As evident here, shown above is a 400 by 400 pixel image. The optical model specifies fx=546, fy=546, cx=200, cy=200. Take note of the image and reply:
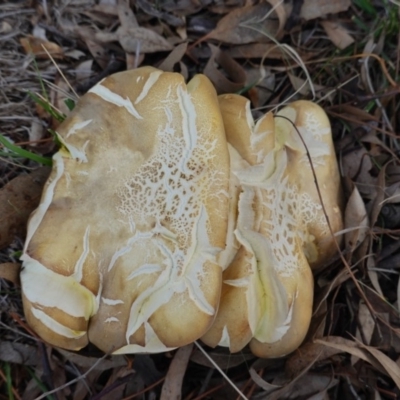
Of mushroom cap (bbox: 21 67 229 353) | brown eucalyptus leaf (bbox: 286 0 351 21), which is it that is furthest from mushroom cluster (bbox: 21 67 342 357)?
brown eucalyptus leaf (bbox: 286 0 351 21)

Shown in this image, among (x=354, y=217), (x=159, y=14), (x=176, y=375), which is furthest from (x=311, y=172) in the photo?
(x=159, y=14)

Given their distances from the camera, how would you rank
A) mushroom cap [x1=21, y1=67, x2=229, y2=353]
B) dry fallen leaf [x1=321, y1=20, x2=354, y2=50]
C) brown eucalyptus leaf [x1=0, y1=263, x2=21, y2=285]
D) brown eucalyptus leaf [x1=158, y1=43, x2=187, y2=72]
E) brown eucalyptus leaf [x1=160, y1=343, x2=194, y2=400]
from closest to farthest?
mushroom cap [x1=21, y1=67, x2=229, y2=353] → brown eucalyptus leaf [x1=0, y1=263, x2=21, y2=285] → brown eucalyptus leaf [x1=160, y1=343, x2=194, y2=400] → brown eucalyptus leaf [x1=158, y1=43, x2=187, y2=72] → dry fallen leaf [x1=321, y1=20, x2=354, y2=50]

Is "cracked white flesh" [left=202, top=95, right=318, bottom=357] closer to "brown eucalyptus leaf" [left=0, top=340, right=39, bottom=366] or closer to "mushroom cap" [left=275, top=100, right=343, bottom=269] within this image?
"mushroom cap" [left=275, top=100, right=343, bottom=269]

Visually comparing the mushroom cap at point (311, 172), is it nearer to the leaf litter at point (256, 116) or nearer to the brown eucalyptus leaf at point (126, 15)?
the leaf litter at point (256, 116)

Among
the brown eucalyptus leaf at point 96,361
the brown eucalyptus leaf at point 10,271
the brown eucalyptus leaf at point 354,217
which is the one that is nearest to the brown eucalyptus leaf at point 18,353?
the brown eucalyptus leaf at point 96,361

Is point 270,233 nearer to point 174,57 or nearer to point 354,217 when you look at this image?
point 354,217

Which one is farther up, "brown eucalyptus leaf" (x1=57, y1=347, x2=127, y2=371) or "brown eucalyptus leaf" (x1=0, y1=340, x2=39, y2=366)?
Result: "brown eucalyptus leaf" (x1=57, y1=347, x2=127, y2=371)

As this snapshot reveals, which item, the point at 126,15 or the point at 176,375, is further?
the point at 126,15
